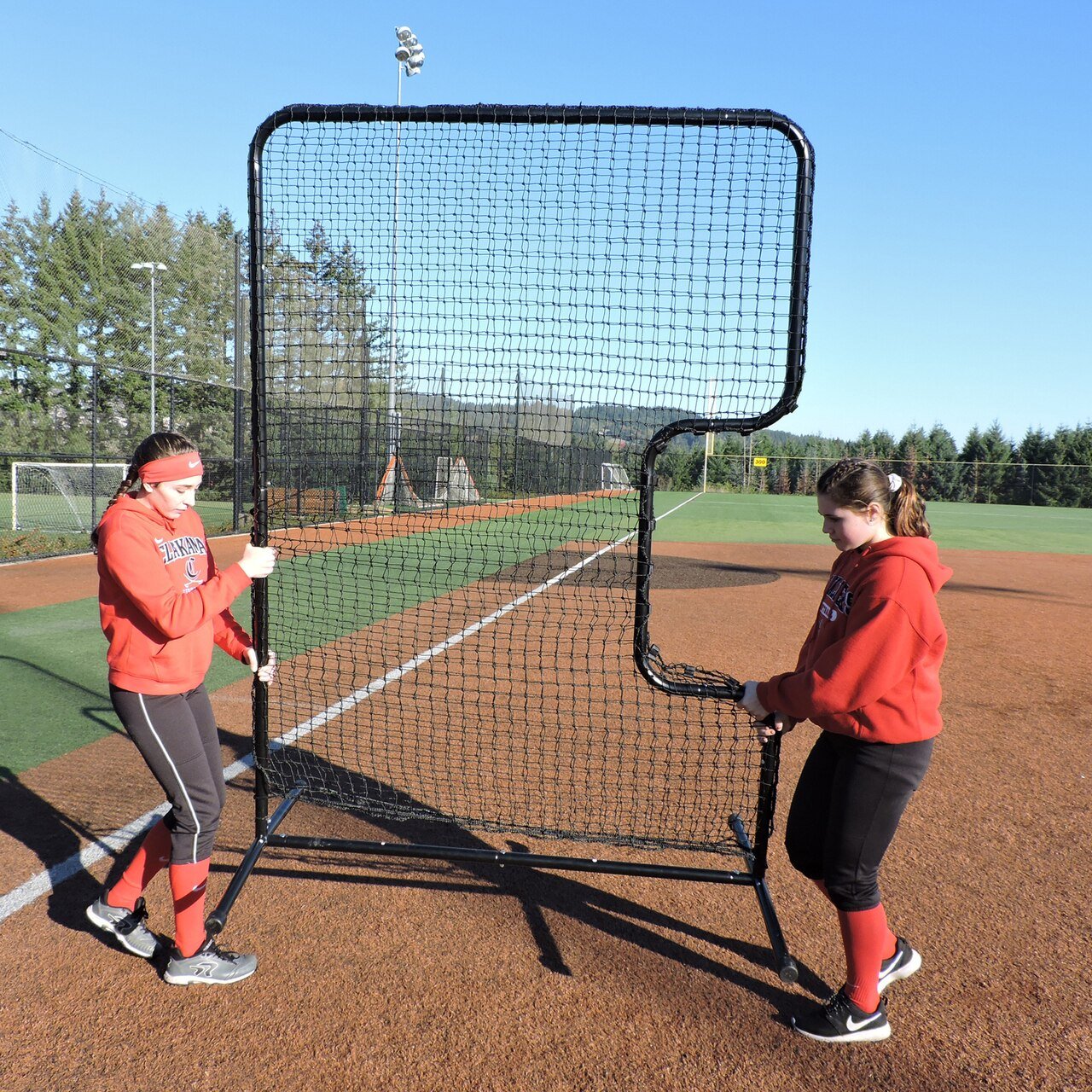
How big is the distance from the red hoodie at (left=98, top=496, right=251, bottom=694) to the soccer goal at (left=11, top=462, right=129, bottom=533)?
15.2m

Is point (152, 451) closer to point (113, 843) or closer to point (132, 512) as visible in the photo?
point (132, 512)

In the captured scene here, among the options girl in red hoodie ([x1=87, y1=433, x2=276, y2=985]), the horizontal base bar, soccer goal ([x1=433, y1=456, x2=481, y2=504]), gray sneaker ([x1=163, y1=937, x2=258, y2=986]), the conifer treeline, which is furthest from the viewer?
the conifer treeline

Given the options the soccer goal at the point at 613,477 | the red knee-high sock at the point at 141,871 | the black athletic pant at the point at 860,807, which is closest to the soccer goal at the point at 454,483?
the soccer goal at the point at 613,477

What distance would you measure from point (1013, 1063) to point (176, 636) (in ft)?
10.0

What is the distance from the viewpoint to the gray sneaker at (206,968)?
9.77ft

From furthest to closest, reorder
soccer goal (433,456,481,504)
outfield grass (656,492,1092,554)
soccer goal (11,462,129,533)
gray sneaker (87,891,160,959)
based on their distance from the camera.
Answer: outfield grass (656,492,1092,554)
soccer goal (11,462,129,533)
soccer goal (433,456,481,504)
gray sneaker (87,891,160,959)

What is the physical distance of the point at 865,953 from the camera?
284 centimetres

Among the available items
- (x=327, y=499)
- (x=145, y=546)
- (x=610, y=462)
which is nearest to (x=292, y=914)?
(x=145, y=546)

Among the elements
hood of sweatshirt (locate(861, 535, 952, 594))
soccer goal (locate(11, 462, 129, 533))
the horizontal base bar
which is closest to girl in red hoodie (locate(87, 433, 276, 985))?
the horizontal base bar

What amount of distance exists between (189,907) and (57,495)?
1727 cm

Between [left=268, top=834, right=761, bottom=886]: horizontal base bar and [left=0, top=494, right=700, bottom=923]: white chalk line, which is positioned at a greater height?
[left=268, top=834, right=761, bottom=886]: horizontal base bar

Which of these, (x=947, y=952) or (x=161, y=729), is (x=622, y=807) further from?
(x=161, y=729)

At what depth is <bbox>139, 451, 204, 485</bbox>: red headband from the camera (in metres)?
2.92

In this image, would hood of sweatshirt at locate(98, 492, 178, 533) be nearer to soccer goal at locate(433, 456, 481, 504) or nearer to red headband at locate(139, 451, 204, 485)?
red headband at locate(139, 451, 204, 485)
